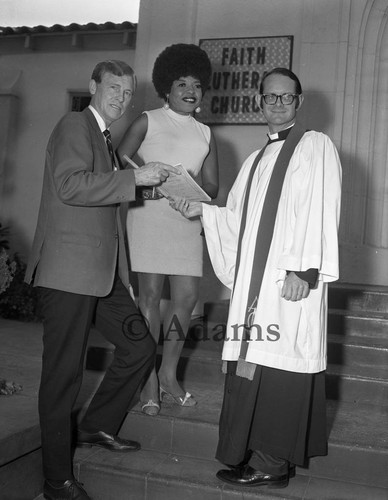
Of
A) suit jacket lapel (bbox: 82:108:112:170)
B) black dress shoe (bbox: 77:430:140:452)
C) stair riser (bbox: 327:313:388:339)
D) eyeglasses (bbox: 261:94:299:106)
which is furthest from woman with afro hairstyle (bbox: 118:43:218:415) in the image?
stair riser (bbox: 327:313:388:339)

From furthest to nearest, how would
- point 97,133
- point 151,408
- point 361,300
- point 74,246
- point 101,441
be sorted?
1. point 361,300
2. point 151,408
3. point 101,441
4. point 97,133
5. point 74,246

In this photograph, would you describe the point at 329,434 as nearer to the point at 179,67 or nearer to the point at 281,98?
the point at 281,98

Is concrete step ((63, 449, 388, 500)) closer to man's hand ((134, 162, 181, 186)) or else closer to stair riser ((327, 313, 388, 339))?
man's hand ((134, 162, 181, 186))

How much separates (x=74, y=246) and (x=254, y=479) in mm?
1381

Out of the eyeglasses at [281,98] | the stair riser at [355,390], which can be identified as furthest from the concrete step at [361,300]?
the eyeglasses at [281,98]

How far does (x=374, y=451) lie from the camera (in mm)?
3320

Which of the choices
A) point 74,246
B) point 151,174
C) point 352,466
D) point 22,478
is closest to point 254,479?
point 352,466

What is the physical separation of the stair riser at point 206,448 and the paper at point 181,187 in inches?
48.5

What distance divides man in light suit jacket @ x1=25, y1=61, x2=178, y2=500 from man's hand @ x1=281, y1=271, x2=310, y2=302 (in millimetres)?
753

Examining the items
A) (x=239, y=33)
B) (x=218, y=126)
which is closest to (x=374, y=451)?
(x=218, y=126)

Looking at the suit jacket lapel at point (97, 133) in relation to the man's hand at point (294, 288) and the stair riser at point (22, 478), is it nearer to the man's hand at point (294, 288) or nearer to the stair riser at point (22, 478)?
the man's hand at point (294, 288)

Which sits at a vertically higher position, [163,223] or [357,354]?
[163,223]

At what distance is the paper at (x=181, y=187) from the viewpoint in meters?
3.22

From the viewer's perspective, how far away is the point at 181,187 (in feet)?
11.0
